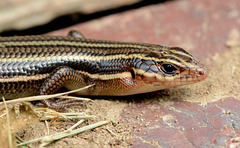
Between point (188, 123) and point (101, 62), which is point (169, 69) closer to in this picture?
point (188, 123)

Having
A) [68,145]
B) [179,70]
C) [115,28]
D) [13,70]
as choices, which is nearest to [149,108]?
[179,70]

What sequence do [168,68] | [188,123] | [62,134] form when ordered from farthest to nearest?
1. [168,68]
2. [188,123]
3. [62,134]

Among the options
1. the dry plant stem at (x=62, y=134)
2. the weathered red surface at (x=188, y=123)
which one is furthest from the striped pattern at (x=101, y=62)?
the dry plant stem at (x=62, y=134)

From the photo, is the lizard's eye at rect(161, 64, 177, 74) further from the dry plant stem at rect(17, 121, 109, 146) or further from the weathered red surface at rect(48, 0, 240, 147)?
the dry plant stem at rect(17, 121, 109, 146)

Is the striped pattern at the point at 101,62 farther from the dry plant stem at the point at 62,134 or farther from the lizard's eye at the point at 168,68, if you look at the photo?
the dry plant stem at the point at 62,134

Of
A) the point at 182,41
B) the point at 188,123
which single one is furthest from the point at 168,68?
the point at 182,41
